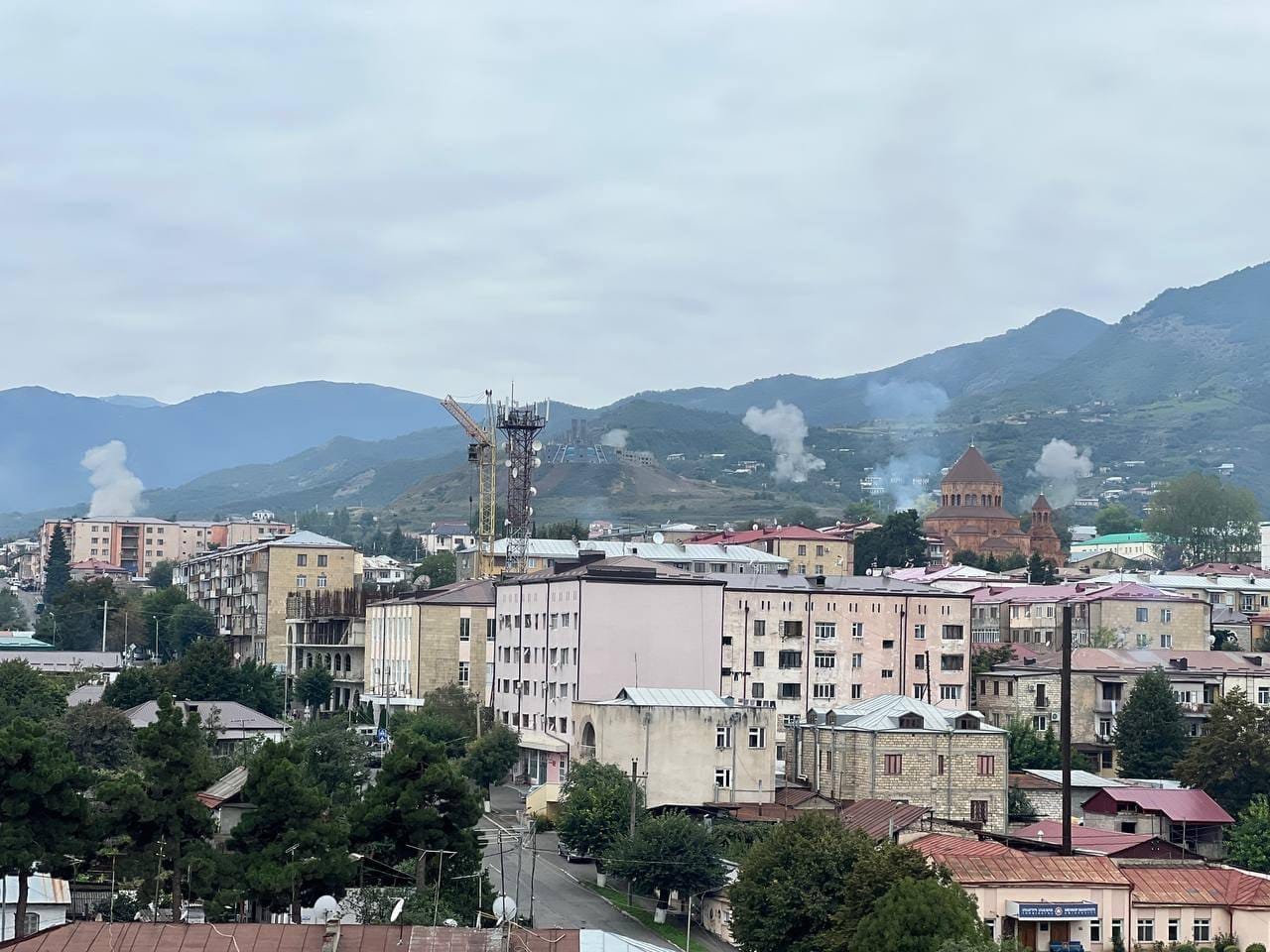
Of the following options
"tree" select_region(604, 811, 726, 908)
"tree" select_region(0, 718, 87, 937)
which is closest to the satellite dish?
"tree" select_region(0, 718, 87, 937)

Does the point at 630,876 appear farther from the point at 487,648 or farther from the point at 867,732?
the point at 487,648

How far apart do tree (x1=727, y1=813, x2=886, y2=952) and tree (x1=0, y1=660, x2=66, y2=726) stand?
140 feet

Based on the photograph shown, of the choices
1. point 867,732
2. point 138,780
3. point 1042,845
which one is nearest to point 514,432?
point 867,732

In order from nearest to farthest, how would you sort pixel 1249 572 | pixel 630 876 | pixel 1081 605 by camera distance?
pixel 630 876 → pixel 1081 605 → pixel 1249 572

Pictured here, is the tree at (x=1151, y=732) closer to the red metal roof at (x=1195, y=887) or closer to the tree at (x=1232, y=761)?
the tree at (x=1232, y=761)

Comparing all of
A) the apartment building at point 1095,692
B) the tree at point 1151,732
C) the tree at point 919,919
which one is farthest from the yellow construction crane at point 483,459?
the tree at point 919,919

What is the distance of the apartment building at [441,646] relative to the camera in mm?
109812

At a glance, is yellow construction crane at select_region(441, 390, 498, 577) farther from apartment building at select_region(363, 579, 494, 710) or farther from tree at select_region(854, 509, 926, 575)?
tree at select_region(854, 509, 926, 575)

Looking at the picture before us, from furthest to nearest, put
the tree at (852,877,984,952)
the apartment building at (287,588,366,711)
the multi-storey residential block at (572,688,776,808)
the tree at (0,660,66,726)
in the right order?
the apartment building at (287,588,366,711), the tree at (0,660,66,726), the multi-storey residential block at (572,688,776,808), the tree at (852,877,984,952)

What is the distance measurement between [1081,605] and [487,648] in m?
34.3

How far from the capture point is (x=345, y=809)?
210 feet

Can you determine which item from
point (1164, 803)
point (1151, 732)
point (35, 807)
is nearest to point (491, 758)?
point (1164, 803)

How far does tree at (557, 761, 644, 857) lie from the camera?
73375 mm

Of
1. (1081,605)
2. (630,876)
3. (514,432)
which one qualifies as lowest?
(630,876)
